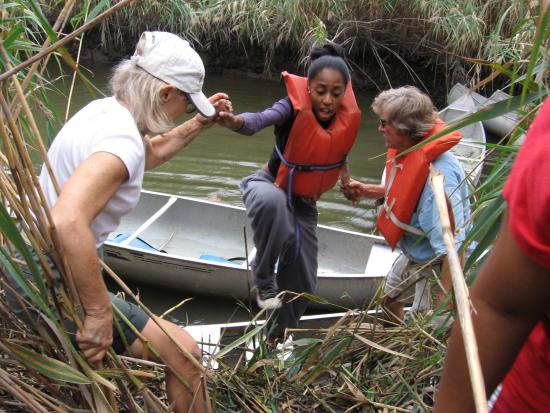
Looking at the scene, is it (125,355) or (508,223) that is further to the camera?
(125,355)

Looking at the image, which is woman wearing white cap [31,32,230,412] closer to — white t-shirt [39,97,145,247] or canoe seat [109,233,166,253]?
white t-shirt [39,97,145,247]

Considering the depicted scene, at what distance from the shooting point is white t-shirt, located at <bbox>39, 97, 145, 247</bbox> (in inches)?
68.2

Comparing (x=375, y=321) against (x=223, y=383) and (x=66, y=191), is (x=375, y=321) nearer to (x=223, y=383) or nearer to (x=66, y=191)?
(x=223, y=383)

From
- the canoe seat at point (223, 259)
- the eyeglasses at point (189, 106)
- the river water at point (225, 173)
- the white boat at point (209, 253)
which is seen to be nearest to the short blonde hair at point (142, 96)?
the eyeglasses at point (189, 106)

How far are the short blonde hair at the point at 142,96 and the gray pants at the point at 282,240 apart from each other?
4.16ft

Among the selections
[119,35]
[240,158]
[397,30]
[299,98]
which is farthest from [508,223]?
[119,35]

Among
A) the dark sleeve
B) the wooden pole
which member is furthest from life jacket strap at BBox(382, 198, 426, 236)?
the wooden pole

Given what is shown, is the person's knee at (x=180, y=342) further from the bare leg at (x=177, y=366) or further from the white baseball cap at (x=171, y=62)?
the white baseball cap at (x=171, y=62)

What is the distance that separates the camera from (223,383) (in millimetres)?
1941

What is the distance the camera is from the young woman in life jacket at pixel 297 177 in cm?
328

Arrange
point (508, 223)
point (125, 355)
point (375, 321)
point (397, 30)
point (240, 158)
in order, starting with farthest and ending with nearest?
point (397, 30), point (240, 158), point (375, 321), point (125, 355), point (508, 223)

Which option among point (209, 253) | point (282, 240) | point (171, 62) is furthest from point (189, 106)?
point (209, 253)

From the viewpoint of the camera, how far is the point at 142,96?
1993mm

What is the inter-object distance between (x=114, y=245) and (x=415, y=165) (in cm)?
230
